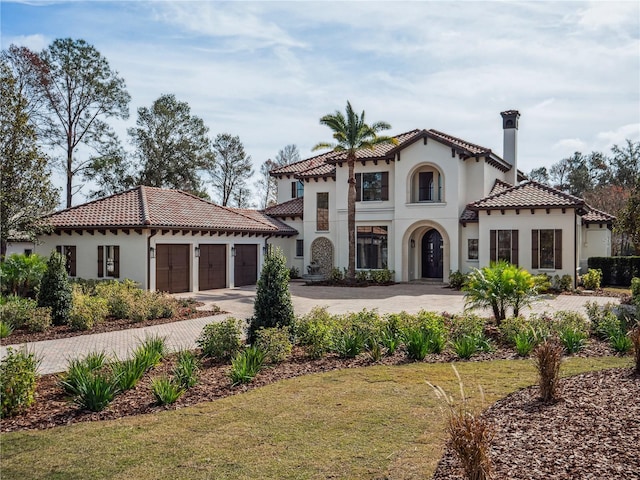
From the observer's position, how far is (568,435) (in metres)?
5.45

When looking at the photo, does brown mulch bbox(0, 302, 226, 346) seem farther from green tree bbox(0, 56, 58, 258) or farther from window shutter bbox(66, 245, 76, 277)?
→ window shutter bbox(66, 245, 76, 277)

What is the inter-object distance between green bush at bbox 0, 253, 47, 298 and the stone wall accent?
1662 centimetres

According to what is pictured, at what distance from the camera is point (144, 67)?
10734mm

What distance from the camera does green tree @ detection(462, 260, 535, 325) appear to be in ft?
40.6

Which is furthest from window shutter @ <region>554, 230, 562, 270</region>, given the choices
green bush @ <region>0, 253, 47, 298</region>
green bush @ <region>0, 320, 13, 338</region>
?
green bush @ <region>0, 320, 13, 338</region>

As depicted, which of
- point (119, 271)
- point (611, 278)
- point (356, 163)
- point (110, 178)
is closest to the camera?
point (119, 271)

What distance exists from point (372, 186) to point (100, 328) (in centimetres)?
1926

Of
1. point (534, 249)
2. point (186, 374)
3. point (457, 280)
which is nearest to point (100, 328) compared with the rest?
point (186, 374)

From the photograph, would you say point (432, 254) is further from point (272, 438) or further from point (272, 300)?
point (272, 438)

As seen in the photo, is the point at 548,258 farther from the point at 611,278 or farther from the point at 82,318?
the point at 82,318

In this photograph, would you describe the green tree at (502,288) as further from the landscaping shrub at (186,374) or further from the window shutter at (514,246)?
the window shutter at (514,246)

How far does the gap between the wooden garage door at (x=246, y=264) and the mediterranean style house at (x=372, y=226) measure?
0.06 m

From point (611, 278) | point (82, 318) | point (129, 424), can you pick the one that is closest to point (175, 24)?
point (129, 424)

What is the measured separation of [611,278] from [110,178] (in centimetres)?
3519
